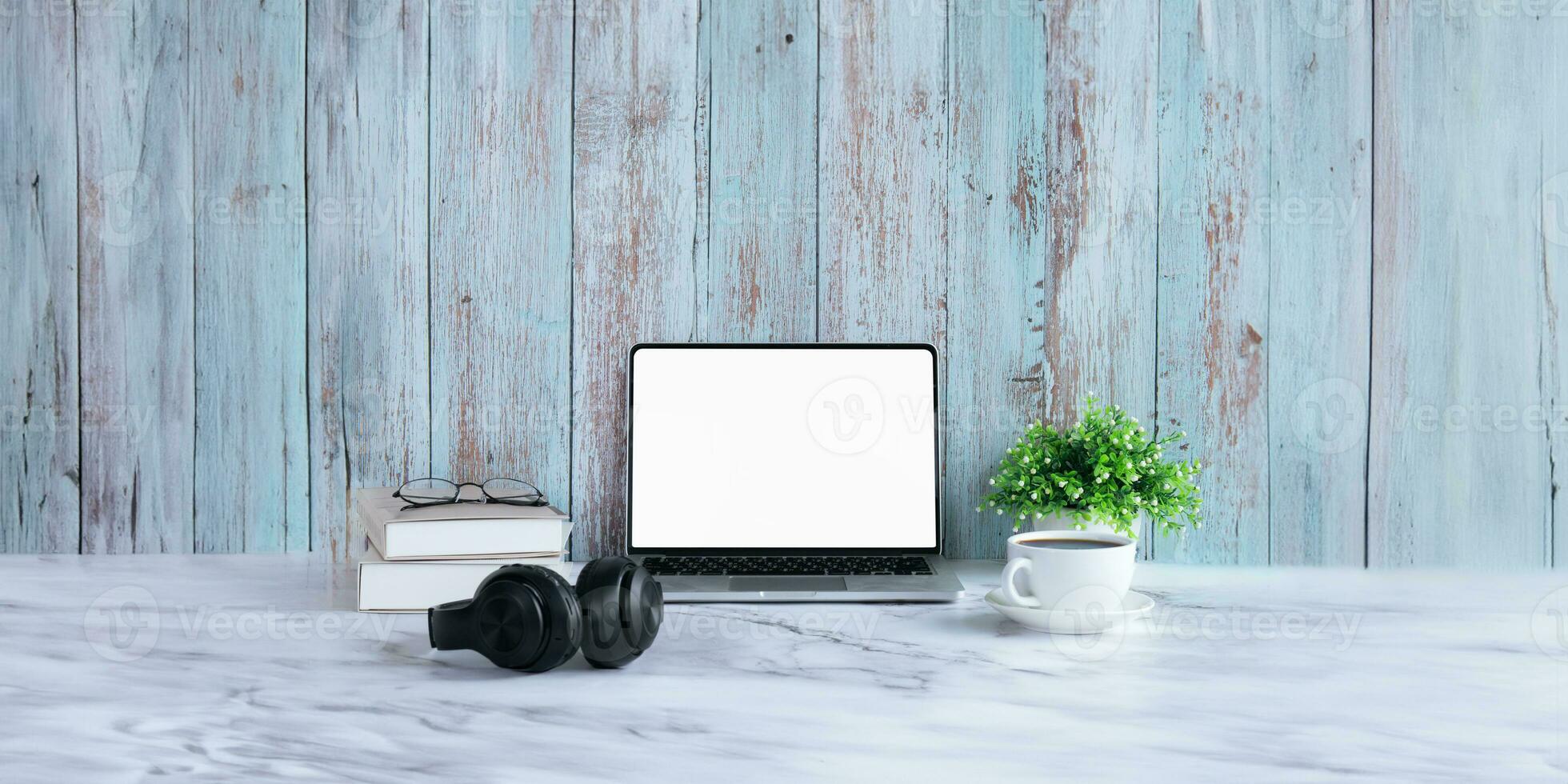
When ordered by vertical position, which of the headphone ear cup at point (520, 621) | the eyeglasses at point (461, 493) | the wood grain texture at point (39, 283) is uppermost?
the wood grain texture at point (39, 283)

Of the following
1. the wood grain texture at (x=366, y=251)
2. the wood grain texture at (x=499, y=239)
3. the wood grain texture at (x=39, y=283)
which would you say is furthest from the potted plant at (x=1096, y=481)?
the wood grain texture at (x=39, y=283)

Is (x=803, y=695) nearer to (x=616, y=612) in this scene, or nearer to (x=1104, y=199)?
(x=616, y=612)

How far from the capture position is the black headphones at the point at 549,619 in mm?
722

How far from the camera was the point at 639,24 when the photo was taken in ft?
3.79

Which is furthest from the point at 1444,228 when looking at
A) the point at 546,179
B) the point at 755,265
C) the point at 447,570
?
the point at 447,570

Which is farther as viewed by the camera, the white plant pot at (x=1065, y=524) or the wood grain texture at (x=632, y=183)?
the wood grain texture at (x=632, y=183)

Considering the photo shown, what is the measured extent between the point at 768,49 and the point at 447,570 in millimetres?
661

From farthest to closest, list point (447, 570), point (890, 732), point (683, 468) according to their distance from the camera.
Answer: point (683, 468) < point (447, 570) < point (890, 732)

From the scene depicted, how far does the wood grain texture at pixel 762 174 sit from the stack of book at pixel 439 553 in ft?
1.13

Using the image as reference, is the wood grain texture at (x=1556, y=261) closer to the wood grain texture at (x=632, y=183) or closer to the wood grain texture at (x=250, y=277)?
the wood grain texture at (x=632, y=183)

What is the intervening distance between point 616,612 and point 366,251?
0.63m

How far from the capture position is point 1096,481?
1.03 m

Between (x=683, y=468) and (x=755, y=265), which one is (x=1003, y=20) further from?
(x=683, y=468)

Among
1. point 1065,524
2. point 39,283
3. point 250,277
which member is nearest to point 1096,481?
point 1065,524
